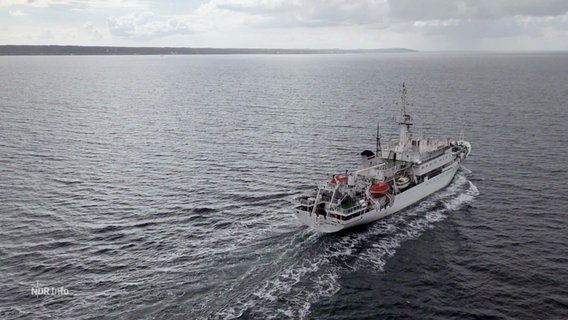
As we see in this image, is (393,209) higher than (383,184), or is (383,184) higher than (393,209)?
(383,184)

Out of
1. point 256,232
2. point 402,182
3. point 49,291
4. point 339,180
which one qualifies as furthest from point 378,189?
point 49,291

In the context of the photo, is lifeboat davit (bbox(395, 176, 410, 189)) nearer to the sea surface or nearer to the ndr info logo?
the sea surface

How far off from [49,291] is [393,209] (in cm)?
4619

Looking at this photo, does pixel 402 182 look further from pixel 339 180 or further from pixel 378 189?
pixel 339 180

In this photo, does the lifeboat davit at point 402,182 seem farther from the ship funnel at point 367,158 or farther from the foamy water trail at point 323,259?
the ship funnel at point 367,158

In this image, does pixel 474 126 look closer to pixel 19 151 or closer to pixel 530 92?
pixel 530 92

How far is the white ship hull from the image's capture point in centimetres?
5703

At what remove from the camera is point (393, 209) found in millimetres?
64375

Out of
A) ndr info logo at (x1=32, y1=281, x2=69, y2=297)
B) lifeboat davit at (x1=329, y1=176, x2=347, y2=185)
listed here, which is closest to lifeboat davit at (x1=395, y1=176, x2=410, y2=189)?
lifeboat davit at (x1=329, y1=176, x2=347, y2=185)

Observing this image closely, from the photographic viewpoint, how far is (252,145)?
99562 millimetres

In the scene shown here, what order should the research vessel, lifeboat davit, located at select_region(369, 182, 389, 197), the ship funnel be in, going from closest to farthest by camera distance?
the research vessel
lifeboat davit, located at select_region(369, 182, 389, 197)
the ship funnel

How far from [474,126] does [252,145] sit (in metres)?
62.0

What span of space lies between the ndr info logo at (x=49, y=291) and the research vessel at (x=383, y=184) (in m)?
28.9

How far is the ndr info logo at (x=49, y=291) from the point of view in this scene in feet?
139
